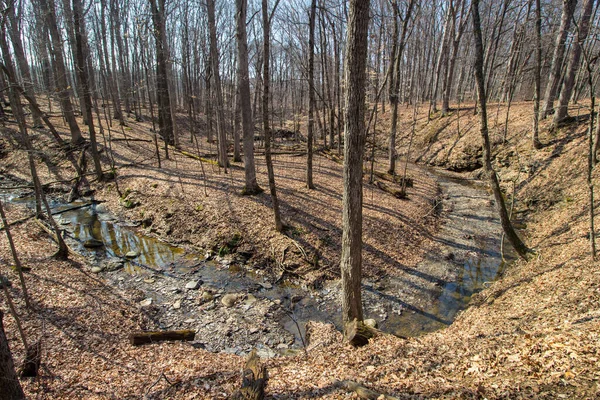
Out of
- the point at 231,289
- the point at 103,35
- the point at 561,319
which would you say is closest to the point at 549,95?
the point at 561,319

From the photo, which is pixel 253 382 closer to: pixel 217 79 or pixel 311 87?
pixel 311 87

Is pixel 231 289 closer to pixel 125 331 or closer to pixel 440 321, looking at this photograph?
pixel 125 331

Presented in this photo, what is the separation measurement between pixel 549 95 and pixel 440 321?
583 inches

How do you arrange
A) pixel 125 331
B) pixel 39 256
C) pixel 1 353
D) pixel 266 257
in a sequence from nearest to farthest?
pixel 1 353, pixel 125 331, pixel 39 256, pixel 266 257

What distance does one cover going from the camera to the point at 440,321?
7684 millimetres

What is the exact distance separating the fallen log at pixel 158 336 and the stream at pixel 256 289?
33 centimetres

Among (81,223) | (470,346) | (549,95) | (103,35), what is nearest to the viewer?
(470,346)

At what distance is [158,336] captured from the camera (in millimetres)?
6535

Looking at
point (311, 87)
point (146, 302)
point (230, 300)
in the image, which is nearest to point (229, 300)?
point (230, 300)

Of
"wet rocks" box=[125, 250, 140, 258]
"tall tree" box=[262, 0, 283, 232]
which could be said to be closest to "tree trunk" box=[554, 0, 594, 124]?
"tall tree" box=[262, 0, 283, 232]

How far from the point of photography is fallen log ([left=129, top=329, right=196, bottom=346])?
6.29m

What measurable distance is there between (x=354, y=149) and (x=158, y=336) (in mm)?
5682

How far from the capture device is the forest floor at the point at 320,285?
4.31m

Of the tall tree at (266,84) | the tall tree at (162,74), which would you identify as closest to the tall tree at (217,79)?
the tall tree at (162,74)
